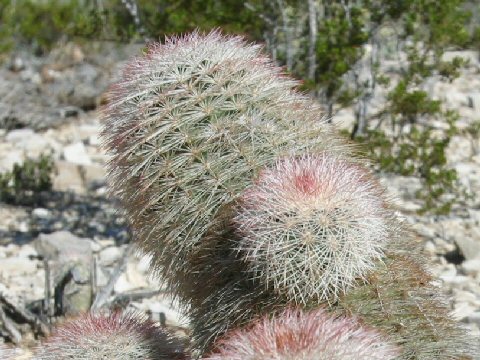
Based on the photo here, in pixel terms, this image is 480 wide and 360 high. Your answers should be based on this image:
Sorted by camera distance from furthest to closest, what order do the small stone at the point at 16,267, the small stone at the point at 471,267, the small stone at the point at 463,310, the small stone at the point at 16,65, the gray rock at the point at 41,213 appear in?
the small stone at the point at 16,65 → the gray rock at the point at 41,213 → the small stone at the point at 16,267 → the small stone at the point at 471,267 → the small stone at the point at 463,310

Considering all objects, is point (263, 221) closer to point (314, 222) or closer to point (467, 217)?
point (314, 222)

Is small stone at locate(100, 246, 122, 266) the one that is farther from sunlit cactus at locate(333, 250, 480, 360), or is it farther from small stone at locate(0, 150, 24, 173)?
sunlit cactus at locate(333, 250, 480, 360)

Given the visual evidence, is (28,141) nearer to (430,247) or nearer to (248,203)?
(430,247)

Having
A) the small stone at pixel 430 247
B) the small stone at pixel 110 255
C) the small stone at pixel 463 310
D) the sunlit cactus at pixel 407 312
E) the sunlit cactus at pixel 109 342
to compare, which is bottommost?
the small stone at pixel 110 255

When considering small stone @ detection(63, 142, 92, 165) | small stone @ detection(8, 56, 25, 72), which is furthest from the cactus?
small stone @ detection(8, 56, 25, 72)

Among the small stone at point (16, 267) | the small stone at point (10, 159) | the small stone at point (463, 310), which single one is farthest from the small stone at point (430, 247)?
the small stone at point (10, 159)

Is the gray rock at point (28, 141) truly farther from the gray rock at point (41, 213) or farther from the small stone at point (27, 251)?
the small stone at point (27, 251)
